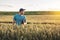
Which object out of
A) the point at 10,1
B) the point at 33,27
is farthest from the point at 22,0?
the point at 33,27

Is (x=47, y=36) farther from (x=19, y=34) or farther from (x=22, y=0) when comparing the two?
(x=22, y=0)

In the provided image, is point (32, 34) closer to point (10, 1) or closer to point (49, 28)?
point (49, 28)

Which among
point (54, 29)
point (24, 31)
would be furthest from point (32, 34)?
point (54, 29)

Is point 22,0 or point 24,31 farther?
point 22,0

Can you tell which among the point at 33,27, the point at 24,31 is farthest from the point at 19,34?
the point at 33,27

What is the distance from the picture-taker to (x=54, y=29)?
324 cm


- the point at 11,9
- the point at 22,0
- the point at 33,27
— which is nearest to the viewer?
the point at 33,27

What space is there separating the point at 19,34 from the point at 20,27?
181 mm

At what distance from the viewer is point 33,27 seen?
11.0ft

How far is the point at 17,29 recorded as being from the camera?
3227 mm

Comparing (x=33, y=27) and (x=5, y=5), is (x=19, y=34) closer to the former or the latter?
(x=33, y=27)

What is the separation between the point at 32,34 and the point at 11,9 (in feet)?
16.0

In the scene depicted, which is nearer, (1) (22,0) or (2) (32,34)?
(2) (32,34)

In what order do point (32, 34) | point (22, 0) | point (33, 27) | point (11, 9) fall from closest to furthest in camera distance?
1. point (32, 34)
2. point (33, 27)
3. point (22, 0)
4. point (11, 9)
